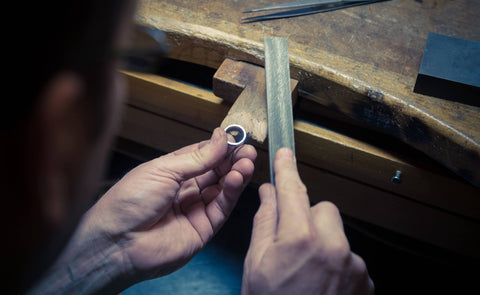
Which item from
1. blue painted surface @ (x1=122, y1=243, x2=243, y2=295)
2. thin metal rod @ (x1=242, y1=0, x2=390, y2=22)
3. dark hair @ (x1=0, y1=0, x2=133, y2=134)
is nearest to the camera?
dark hair @ (x1=0, y1=0, x2=133, y2=134)

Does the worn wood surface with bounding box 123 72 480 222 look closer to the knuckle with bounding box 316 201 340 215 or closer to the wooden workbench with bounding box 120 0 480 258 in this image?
the wooden workbench with bounding box 120 0 480 258

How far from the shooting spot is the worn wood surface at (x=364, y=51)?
104 cm

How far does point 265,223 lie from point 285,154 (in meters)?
0.18

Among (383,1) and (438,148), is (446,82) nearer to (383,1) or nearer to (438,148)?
(438,148)

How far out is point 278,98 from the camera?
3.40 feet

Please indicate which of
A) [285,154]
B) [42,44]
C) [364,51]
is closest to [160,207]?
[285,154]

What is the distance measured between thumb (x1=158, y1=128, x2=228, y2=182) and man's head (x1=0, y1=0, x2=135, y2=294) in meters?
0.62

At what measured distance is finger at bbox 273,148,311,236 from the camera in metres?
0.77

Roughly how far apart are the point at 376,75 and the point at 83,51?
1.09m

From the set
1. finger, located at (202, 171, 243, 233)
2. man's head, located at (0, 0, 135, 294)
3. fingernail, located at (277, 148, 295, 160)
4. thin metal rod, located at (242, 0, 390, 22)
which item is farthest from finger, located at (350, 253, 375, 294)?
thin metal rod, located at (242, 0, 390, 22)

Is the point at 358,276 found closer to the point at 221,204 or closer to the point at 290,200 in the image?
the point at 290,200

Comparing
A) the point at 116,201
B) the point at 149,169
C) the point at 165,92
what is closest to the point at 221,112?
the point at 165,92

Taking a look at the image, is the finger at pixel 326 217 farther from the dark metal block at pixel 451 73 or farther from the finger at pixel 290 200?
the dark metal block at pixel 451 73

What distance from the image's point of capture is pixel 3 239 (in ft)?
1.14
